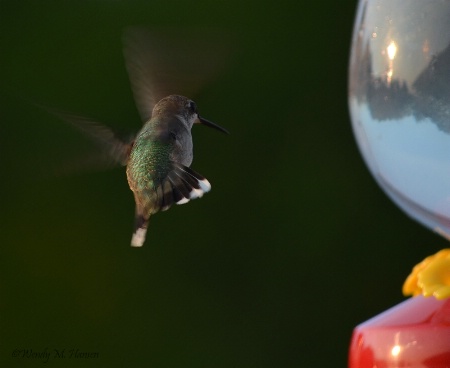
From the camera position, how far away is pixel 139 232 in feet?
5.86

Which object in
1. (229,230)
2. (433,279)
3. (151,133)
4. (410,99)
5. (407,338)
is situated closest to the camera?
(407,338)

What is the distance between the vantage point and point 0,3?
13.2 ft

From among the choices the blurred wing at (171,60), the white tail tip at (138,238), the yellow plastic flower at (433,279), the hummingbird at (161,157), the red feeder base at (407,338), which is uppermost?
the blurred wing at (171,60)

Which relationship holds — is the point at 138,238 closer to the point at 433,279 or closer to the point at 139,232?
the point at 139,232

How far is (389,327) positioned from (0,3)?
2.88m

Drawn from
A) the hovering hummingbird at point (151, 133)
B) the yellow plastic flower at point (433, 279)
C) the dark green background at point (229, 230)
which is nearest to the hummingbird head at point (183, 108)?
the hovering hummingbird at point (151, 133)

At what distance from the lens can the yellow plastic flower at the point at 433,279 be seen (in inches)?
64.6

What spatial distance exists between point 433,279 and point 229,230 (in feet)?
7.39

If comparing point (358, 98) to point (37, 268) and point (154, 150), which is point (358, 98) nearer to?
point (154, 150)

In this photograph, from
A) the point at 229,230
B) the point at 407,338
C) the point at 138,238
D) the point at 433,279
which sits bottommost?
the point at 407,338

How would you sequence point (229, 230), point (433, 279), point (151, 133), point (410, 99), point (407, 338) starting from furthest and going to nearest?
point (229, 230) < point (151, 133) < point (410, 99) < point (433, 279) < point (407, 338)

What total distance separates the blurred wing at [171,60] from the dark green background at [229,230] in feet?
5.72

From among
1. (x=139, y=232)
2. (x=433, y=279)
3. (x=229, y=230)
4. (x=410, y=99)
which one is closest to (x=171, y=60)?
(x=139, y=232)

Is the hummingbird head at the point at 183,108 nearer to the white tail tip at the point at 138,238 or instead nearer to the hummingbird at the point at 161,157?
the hummingbird at the point at 161,157
